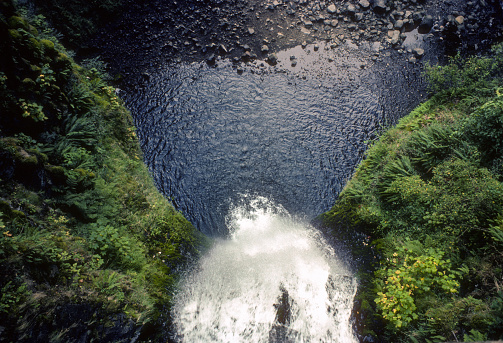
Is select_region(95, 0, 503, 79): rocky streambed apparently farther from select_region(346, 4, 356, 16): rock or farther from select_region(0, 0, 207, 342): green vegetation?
select_region(0, 0, 207, 342): green vegetation

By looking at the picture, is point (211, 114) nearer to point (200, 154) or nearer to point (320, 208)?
point (200, 154)

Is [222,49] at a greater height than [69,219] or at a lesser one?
greater

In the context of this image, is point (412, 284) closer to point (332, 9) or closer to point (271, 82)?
point (271, 82)

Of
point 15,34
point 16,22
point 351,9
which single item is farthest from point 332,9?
point 15,34

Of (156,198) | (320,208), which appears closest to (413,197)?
(320,208)

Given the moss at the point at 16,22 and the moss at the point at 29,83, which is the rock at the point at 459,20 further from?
the moss at the point at 29,83

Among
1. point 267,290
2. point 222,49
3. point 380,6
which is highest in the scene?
point 380,6

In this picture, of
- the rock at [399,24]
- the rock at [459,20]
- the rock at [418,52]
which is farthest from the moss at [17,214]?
the rock at [459,20]
